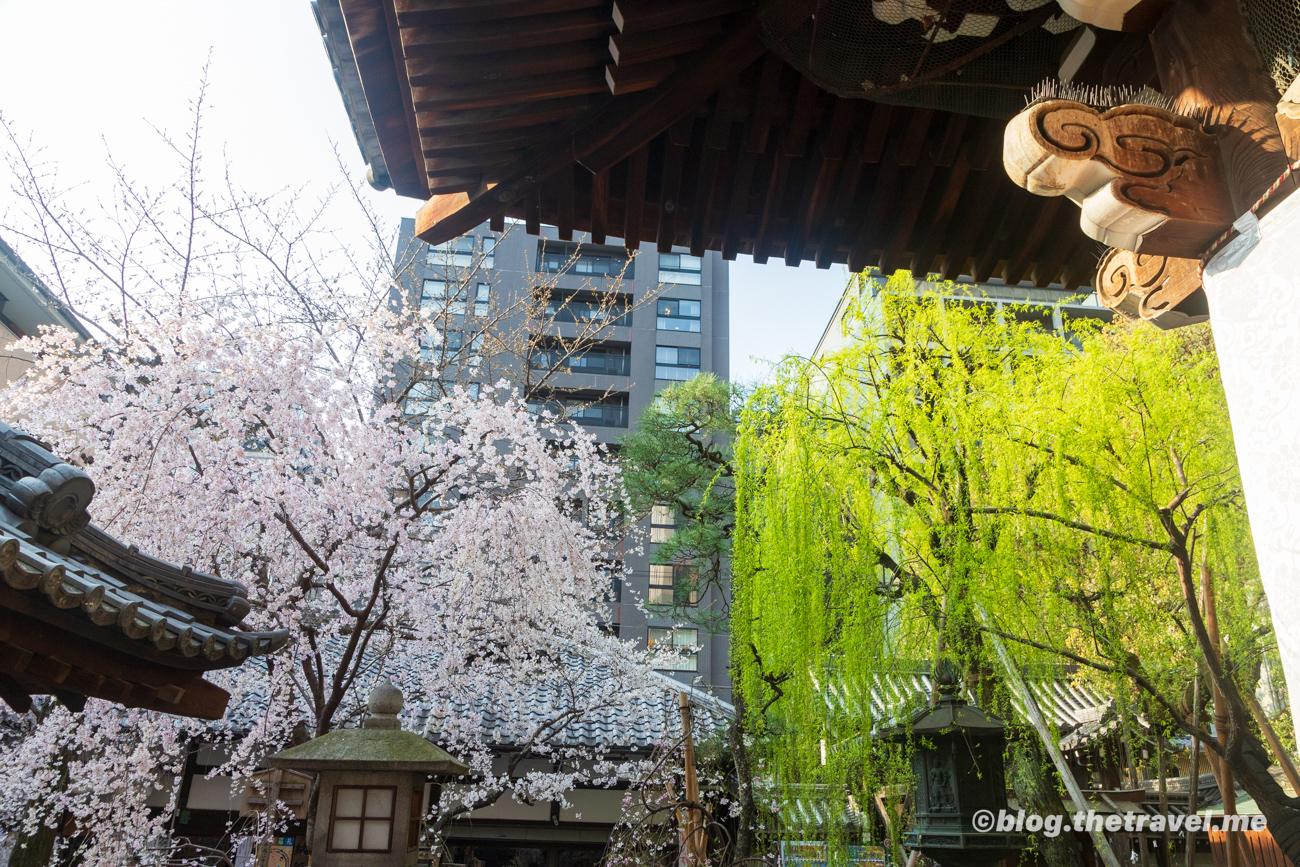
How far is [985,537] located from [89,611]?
5.51 metres

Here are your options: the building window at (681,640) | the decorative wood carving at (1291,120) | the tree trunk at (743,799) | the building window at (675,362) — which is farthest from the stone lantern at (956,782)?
the building window at (675,362)

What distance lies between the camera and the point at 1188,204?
6.07 feet

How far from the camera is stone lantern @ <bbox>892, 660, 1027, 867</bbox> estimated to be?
176 inches

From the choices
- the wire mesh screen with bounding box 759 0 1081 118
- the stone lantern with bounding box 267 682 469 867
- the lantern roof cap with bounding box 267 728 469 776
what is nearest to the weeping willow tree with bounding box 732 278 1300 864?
the lantern roof cap with bounding box 267 728 469 776

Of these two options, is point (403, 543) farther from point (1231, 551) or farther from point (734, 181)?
point (1231, 551)

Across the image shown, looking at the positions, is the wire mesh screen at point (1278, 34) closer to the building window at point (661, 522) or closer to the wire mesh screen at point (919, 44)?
the wire mesh screen at point (919, 44)

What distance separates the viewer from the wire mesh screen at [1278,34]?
171 centimetres

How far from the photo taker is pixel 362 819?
4.55 metres

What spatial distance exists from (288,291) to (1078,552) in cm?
919

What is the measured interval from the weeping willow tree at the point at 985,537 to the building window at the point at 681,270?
78.1 feet

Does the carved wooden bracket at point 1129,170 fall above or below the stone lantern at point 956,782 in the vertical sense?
above

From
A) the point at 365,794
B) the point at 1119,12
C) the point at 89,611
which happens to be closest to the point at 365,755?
the point at 365,794

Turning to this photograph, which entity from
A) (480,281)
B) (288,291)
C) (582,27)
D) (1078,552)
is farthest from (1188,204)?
Result: (480,281)

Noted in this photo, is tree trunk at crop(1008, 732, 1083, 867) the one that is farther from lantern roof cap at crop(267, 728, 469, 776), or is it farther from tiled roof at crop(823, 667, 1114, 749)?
lantern roof cap at crop(267, 728, 469, 776)
